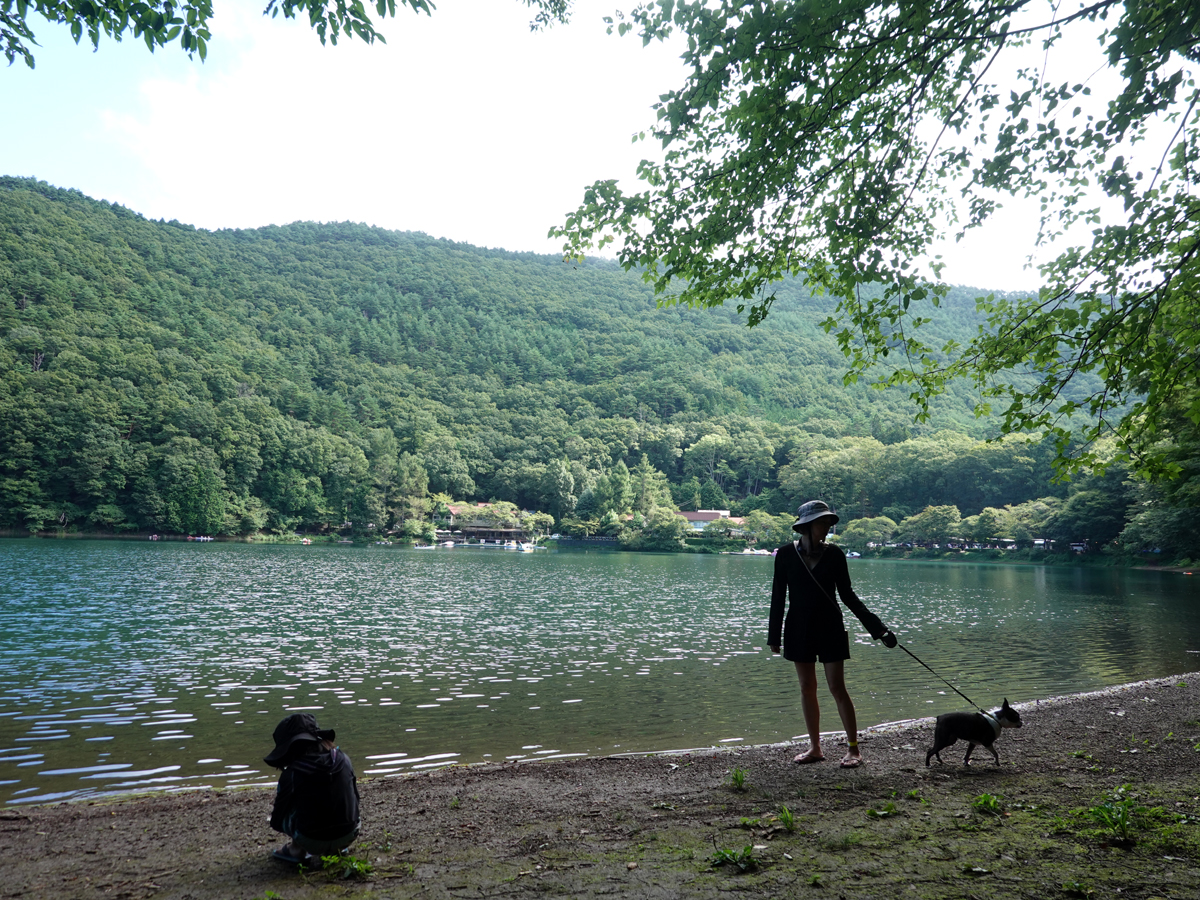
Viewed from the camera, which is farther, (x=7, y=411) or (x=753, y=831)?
(x=7, y=411)

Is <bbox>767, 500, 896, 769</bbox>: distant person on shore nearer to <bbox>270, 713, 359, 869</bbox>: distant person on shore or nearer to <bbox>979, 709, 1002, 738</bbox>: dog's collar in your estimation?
<bbox>979, 709, 1002, 738</bbox>: dog's collar

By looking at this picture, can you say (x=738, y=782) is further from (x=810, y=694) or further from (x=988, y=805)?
(x=988, y=805)

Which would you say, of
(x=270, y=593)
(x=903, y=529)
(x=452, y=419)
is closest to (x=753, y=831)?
(x=270, y=593)

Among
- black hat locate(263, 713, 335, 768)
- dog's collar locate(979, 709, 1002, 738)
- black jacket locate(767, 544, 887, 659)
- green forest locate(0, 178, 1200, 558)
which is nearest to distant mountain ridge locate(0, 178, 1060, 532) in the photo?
green forest locate(0, 178, 1200, 558)

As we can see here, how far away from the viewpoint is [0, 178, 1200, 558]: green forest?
87875 millimetres

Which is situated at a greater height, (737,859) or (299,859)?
(737,859)

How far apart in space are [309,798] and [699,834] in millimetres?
2438

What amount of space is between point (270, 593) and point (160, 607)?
20.6 ft

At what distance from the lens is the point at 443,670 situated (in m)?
14.9

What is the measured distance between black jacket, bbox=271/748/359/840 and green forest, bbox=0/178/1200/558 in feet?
95.3

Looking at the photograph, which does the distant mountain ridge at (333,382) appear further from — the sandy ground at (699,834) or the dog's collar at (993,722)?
the sandy ground at (699,834)

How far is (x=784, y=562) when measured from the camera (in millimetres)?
6406

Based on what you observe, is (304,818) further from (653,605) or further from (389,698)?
(653,605)

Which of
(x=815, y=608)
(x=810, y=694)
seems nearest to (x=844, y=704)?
(x=810, y=694)
